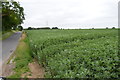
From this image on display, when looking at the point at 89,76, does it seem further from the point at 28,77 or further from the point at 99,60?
the point at 28,77

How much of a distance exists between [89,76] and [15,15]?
22.0 meters

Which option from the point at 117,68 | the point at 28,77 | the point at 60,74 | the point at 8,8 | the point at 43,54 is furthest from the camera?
the point at 8,8

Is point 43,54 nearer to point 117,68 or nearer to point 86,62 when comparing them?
point 86,62

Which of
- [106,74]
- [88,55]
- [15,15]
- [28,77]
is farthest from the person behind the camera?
[15,15]

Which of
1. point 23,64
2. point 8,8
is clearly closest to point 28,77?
point 23,64

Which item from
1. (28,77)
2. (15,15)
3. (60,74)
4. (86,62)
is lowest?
(28,77)

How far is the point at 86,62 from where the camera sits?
3506 millimetres

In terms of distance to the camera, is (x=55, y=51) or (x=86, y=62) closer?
(x=86, y=62)

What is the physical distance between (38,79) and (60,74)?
5.61 ft

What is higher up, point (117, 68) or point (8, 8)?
point (8, 8)

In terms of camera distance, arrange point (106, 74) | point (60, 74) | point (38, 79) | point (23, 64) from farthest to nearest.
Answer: point (23, 64) → point (38, 79) → point (60, 74) → point (106, 74)

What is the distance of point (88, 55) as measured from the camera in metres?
3.79

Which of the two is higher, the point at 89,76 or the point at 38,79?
the point at 89,76

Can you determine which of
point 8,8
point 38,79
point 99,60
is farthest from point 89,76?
point 8,8
